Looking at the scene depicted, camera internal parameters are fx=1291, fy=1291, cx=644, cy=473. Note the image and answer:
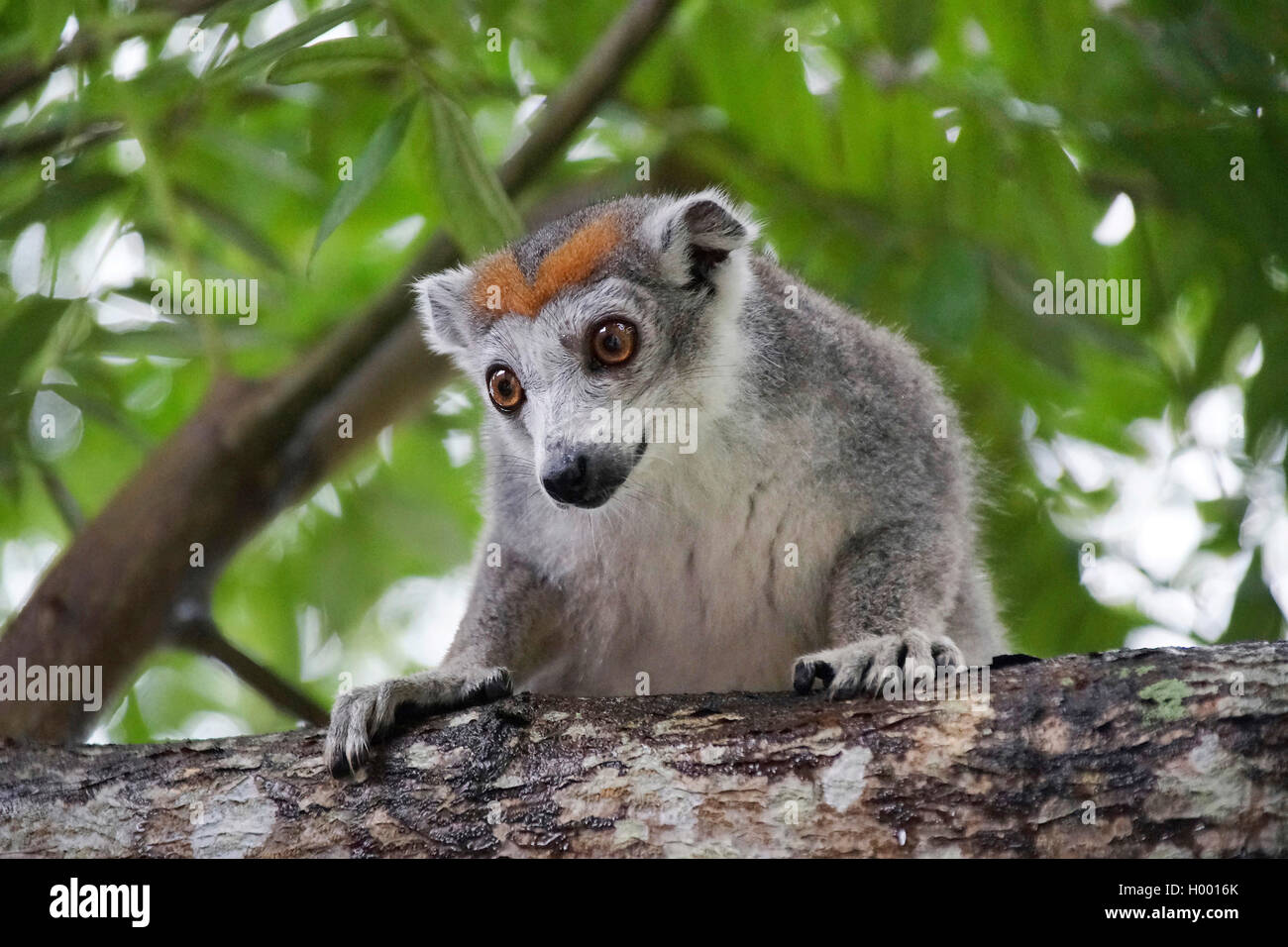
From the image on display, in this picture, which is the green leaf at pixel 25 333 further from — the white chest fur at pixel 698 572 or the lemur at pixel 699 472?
the white chest fur at pixel 698 572

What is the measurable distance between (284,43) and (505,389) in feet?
6.28

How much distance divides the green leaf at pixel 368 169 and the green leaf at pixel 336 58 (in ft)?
0.60

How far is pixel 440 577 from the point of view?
7211mm

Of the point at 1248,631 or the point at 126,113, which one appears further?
the point at 1248,631

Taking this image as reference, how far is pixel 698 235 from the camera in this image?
5.88m

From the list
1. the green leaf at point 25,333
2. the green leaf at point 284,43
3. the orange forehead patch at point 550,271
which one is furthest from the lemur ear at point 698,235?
the green leaf at point 25,333

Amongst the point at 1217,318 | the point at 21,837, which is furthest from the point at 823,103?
the point at 21,837

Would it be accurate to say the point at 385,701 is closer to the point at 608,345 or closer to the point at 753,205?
the point at 608,345

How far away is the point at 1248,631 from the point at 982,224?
2142mm

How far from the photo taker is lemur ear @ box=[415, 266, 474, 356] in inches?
243

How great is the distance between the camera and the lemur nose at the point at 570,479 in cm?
511

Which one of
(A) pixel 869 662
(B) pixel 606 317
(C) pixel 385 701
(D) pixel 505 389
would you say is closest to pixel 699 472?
(B) pixel 606 317

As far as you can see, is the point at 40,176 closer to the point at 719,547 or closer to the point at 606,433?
the point at 606,433

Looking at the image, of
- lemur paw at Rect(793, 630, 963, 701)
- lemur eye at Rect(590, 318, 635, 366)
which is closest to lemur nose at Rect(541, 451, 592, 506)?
lemur eye at Rect(590, 318, 635, 366)
